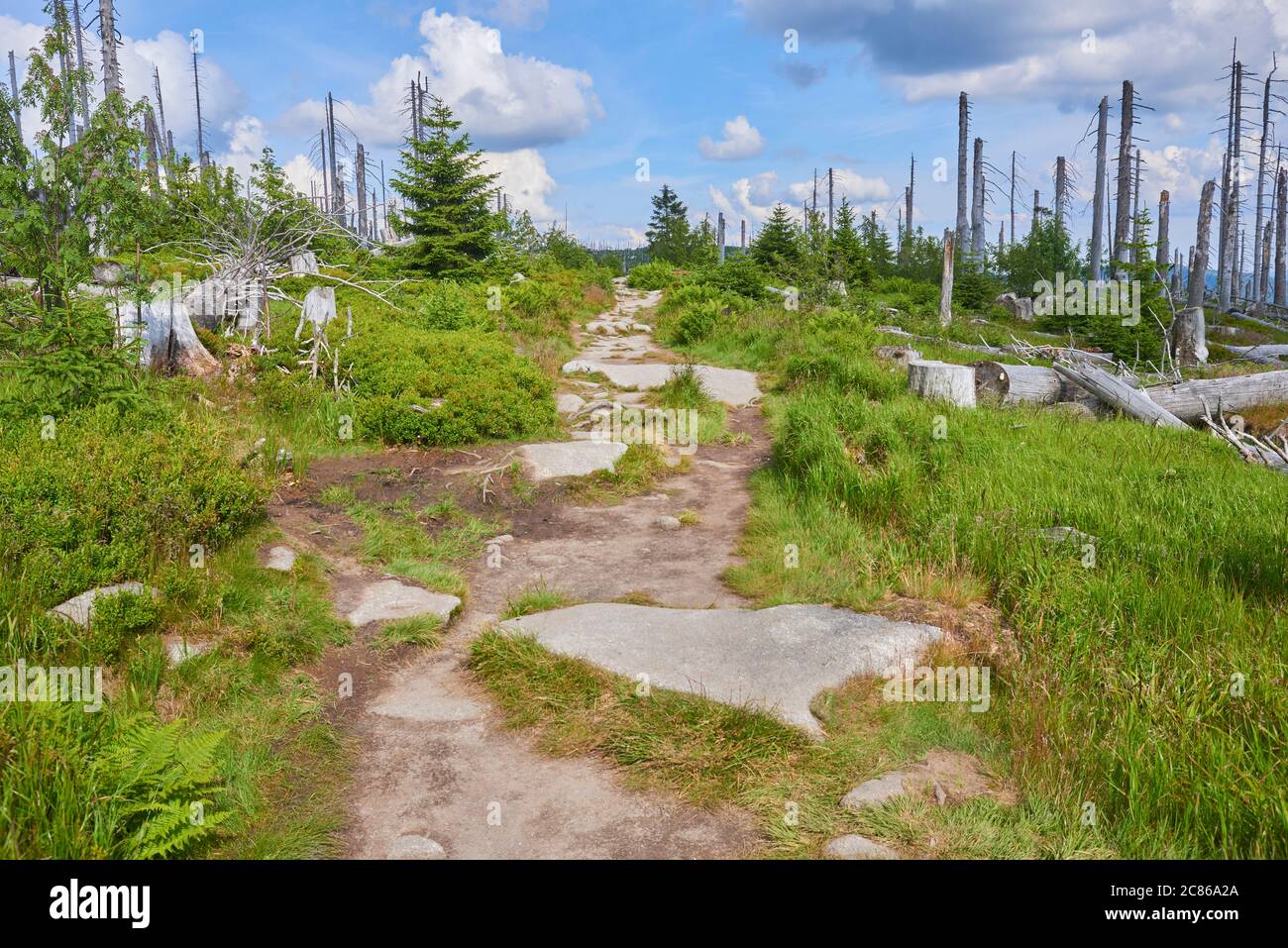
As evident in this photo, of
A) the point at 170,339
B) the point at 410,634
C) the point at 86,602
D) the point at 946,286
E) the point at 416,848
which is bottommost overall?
the point at 416,848

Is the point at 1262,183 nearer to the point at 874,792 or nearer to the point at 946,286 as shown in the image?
the point at 946,286

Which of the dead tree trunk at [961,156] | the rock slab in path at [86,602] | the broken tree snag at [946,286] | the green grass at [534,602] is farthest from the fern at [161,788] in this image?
the dead tree trunk at [961,156]

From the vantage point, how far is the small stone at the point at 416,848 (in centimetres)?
357

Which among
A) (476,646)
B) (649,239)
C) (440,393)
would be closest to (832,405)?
(440,393)

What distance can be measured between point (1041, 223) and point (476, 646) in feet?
134

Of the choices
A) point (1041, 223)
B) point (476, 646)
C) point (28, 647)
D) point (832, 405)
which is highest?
point (1041, 223)

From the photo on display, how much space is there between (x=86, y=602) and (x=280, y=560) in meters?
1.63

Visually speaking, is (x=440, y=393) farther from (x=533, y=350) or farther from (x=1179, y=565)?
(x=1179, y=565)

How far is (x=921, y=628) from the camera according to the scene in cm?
538

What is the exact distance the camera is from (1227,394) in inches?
454

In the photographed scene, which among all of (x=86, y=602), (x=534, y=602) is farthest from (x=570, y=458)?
(x=86, y=602)

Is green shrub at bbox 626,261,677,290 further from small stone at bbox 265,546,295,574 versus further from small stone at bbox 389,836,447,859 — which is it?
small stone at bbox 389,836,447,859

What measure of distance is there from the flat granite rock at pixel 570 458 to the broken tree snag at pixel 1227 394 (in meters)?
7.85

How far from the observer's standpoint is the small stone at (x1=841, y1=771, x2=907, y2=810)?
3760 millimetres
